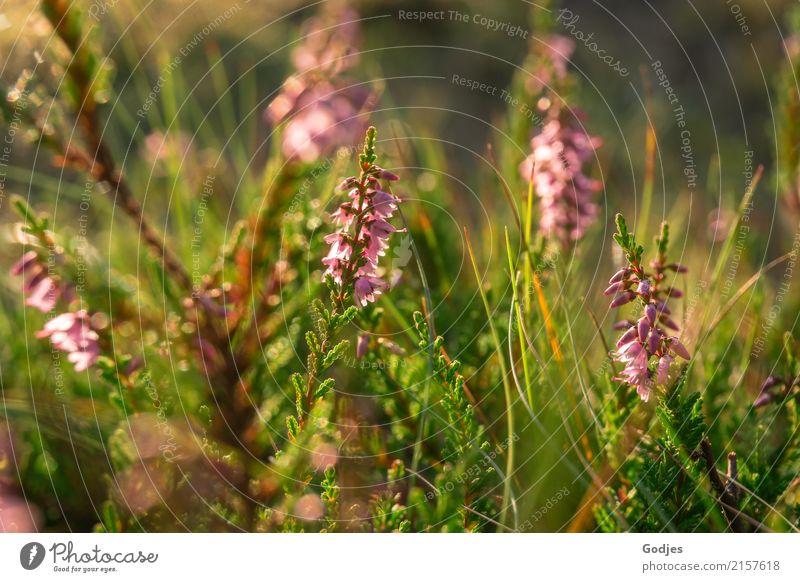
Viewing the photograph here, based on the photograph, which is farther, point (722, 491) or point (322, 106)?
point (322, 106)

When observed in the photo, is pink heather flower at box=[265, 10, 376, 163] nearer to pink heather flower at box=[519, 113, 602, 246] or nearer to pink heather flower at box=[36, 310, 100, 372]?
pink heather flower at box=[519, 113, 602, 246]

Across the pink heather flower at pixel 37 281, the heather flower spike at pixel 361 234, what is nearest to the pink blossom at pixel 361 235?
the heather flower spike at pixel 361 234

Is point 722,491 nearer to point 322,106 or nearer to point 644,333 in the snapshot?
point 644,333

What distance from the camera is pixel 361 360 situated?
3.97 ft

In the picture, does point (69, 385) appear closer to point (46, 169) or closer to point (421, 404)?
point (421, 404)

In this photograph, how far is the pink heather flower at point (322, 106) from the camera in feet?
4.80

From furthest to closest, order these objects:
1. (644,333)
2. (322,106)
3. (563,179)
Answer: (322,106)
(563,179)
(644,333)
